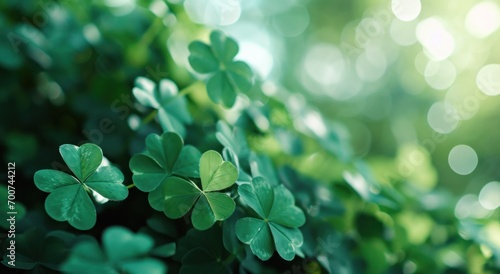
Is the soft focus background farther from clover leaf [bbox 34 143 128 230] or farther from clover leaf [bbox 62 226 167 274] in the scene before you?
clover leaf [bbox 62 226 167 274]

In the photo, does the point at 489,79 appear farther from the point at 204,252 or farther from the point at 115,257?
the point at 115,257

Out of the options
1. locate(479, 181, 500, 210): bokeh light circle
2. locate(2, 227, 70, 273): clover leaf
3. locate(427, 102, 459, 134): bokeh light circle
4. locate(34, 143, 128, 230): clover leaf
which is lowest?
locate(427, 102, 459, 134): bokeh light circle

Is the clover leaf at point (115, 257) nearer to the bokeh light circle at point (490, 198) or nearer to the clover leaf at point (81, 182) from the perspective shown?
the clover leaf at point (81, 182)

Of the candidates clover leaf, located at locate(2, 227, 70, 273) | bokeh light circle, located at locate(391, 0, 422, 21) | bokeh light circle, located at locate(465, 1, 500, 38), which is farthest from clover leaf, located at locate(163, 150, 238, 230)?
bokeh light circle, located at locate(465, 1, 500, 38)

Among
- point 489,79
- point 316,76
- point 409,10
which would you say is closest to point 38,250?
point 489,79

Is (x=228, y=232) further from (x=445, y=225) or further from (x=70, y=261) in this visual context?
(x=445, y=225)

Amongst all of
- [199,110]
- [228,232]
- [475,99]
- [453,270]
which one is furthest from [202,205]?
[475,99]
